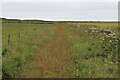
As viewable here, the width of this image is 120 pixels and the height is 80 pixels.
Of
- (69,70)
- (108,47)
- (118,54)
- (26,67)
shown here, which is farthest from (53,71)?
(108,47)

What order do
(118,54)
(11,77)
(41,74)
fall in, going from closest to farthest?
(11,77)
(41,74)
(118,54)

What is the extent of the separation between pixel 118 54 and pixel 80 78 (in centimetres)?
466

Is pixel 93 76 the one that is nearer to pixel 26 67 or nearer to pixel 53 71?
pixel 53 71

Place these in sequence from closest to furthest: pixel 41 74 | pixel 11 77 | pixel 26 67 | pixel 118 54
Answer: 1. pixel 11 77
2. pixel 41 74
3. pixel 26 67
4. pixel 118 54

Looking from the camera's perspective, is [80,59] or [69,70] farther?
[80,59]

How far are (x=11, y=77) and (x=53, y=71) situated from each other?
5.95 ft

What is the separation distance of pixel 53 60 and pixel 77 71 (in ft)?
9.65

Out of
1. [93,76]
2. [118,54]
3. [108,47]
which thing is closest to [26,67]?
[93,76]

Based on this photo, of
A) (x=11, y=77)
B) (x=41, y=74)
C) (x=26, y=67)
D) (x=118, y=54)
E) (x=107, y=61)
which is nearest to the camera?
(x=11, y=77)

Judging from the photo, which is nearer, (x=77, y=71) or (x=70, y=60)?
(x=77, y=71)

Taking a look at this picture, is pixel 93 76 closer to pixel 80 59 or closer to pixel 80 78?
pixel 80 78

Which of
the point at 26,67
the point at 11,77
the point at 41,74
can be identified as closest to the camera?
the point at 11,77

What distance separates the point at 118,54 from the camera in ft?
47.0

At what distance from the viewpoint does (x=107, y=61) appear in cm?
1337
